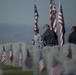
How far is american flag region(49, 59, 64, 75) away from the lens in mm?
7262

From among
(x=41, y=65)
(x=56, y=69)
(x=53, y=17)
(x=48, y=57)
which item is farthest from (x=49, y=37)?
(x=56, y=69)

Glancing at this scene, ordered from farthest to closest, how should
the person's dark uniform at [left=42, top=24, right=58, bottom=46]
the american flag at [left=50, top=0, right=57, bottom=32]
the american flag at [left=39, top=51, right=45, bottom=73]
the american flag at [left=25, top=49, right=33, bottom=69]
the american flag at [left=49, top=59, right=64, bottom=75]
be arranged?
the american flag at [left=50, top=0, right=57, bottom=32] < the person's dark uniform at [left=42, top=24, right=58, bottom=46] < the american flag at [left=25, top=49, right=33, bottom=69] < the american flag at [left=39, top=51, right=45, bottom=73] < the american flag at [left=49, top=59, right=64, bottom=75]

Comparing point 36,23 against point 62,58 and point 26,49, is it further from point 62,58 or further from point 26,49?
point 62,58

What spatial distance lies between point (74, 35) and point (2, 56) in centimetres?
321

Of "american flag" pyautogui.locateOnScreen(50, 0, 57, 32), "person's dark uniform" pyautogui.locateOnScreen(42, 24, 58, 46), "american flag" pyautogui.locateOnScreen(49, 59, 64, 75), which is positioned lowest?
"american flag" pyautogui.locateOnScreen(49, 59, 64, 75)

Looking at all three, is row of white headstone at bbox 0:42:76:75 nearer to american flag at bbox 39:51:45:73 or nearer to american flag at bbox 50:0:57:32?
american flag at bbox 39:51:45:73

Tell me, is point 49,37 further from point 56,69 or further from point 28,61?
point 56,69

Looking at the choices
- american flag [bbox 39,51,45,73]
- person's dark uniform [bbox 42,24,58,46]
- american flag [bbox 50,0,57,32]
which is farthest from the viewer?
american flag [bbox 50,0,57,32]

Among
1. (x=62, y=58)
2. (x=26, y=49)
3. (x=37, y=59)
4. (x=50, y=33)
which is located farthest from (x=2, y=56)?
(x=62, y=58)

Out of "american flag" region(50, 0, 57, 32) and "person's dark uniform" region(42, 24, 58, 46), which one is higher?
"american flag" region(50, 0, 57, 32)

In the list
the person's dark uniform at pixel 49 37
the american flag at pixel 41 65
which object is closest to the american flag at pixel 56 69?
the american flag at pixel 41 65

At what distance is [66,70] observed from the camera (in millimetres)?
6859

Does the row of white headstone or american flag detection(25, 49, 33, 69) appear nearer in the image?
the row of white headstone

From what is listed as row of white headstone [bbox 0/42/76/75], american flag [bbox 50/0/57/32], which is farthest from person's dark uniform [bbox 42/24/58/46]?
american flag [bbox 50/0/57/32]
